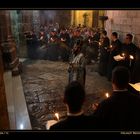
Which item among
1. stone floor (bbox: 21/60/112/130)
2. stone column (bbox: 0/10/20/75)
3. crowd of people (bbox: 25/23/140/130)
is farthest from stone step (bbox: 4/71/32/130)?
crowd of people (bbox: 25/23/140/130)

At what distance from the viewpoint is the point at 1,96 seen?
2674mm

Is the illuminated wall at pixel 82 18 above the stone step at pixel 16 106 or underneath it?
above

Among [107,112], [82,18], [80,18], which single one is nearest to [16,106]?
[107,112]

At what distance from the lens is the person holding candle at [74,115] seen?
209 centimetres

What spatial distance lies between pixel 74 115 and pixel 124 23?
21.7 feet

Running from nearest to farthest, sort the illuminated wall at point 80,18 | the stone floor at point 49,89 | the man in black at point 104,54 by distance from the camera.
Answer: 1. the stone floor at point 49,89
2. the man in black at point 104,54
3. the illuminated wall at point 80,18

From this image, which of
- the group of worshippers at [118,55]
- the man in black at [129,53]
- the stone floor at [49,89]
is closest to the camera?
the stone floor at [49,89]

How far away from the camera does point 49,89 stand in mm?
7785

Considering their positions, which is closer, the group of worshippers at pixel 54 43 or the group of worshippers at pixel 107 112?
the group of worshippers at pixel 107 112

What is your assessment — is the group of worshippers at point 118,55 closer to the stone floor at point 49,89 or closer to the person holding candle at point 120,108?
the stone floor at point 49,89

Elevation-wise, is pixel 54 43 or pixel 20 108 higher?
pixel 54 43

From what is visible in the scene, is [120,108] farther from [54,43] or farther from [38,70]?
[54,43]

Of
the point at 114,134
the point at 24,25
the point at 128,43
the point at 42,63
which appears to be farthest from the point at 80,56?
the point at 24,25

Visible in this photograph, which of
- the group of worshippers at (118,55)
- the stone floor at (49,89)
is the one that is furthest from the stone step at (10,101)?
the group of worshippers at (118,55)
